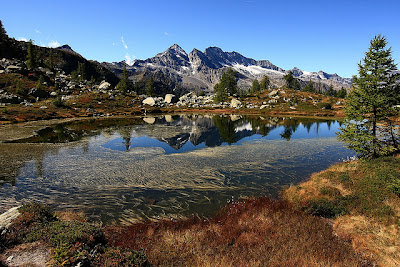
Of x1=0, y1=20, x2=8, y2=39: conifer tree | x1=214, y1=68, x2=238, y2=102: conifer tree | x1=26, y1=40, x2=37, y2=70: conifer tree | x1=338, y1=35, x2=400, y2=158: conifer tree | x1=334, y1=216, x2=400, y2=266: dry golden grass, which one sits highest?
x1=0, y1=20, x2=8, y2=39: conifer tree

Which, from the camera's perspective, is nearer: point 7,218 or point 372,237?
point 7,218

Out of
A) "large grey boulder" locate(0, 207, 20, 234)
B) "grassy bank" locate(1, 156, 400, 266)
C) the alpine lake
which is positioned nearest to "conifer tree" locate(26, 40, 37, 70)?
the alpine lake

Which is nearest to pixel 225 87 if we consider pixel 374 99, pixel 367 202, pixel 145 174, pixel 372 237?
pixel 374 99

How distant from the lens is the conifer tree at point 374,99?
2283cm

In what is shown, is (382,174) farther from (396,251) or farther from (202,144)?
(202,144)

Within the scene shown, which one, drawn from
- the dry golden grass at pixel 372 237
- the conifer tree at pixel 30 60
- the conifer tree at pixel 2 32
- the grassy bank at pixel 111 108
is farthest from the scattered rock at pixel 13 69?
the dry golden grass at pixel 372 237

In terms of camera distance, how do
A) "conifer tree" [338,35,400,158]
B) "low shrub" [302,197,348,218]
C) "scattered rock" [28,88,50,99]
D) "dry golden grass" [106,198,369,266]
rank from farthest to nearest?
1. "scattered rock" [28,88,50,99]
2. "conifer tree" [338,35,400,158]
3. "low shrub" [302,197,348,218]
4. "dry golden grass" [106,198,369,266]

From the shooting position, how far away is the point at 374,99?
22422 millimetres

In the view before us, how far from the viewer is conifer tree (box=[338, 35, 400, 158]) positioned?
2283 cm

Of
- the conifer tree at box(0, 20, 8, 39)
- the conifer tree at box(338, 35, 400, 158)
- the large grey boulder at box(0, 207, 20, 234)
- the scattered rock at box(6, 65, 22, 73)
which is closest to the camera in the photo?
the large grey boulder at box(0, 207, 20, 234)

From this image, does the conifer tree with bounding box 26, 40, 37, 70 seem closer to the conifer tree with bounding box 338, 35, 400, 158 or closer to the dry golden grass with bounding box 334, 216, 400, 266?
the conifer tree with bounding box 338, 35, 400, 158

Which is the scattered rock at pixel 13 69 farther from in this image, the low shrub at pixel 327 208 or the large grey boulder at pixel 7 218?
the low shrub at pixel 327 208

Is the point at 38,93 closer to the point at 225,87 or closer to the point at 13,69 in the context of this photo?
the point at 13,69

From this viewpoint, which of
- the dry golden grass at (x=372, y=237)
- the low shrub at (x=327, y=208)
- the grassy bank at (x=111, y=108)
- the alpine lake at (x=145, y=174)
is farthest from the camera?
the grassy bank at (x=111, y=108)
